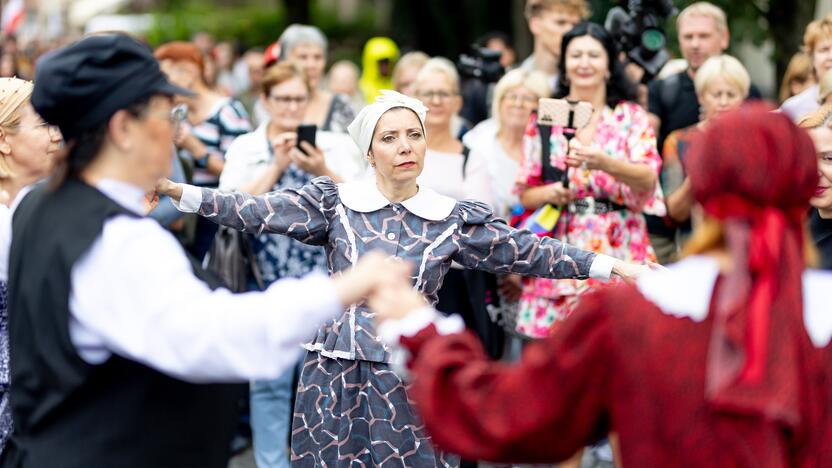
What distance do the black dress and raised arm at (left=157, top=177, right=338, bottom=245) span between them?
5.98 ft

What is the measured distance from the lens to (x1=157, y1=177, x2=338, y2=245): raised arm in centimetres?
462

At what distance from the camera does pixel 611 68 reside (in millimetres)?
6504

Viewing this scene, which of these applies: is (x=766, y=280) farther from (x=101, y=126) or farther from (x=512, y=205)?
(x=512, y=205)

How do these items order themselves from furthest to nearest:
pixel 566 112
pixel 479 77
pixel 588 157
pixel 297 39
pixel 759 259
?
1. pixel 479 77
2. pixel 297 39
3. pixel 566 112
4. pixel 588 157
5. pixel 759 259

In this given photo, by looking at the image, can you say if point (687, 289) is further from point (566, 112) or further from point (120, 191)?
point (566, 112)

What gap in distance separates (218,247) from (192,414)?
4.02 m

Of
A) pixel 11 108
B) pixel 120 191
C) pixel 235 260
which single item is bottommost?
pixel 235 260

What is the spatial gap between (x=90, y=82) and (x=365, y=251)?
1860 mm

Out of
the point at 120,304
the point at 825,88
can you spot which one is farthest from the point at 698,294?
the point at 825,88

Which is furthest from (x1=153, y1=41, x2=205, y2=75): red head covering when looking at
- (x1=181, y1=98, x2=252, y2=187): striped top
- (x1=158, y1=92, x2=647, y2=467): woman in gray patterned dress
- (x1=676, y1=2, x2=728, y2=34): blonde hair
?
(x1=158, y1=92, x2=647, y2=467): woman in gray patterned dress

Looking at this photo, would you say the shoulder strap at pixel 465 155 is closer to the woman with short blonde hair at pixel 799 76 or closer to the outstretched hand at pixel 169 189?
the woman with short blonde hair at pixel 799 76

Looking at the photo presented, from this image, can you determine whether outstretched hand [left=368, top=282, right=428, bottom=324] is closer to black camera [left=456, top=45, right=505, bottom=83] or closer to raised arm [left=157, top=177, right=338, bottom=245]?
raised arm [left=157, top=177, right=338, bottom=245]

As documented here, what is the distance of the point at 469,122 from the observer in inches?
358

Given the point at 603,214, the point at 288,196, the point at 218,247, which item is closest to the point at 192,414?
the point at 288,196
